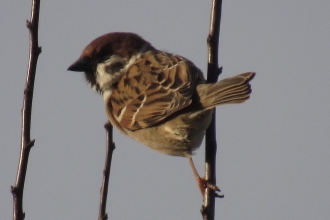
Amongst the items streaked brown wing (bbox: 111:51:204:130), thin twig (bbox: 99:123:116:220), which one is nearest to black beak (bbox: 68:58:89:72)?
streaked brown wing (bbox: 111:51:204:130)

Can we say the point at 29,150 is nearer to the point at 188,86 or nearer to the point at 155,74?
the point at 188,86

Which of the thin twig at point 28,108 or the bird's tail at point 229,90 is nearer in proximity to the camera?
the thin twig at point 28,108

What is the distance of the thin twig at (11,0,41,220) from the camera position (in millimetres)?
2525

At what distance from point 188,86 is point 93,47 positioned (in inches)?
49.3

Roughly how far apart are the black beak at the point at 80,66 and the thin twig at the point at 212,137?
158 centimetres

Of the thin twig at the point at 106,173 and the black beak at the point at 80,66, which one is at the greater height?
the black beak at the point at 80,66

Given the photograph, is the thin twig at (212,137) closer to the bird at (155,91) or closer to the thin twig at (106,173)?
the bird at (155,91)

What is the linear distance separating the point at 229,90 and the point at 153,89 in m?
0.97

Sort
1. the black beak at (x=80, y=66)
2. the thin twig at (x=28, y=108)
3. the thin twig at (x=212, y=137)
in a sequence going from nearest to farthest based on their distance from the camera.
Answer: the thin twig at (x=28, y=108) < the thin twig at (x=212, y=137) < the black beak at (x=80, y=66)

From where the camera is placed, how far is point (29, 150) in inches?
103

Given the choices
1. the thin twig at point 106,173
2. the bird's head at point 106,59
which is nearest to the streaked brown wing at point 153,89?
the bird's head at point 106,59

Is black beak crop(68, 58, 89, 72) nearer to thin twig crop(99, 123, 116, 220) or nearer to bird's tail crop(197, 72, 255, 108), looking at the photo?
bird's tail crop(197, 72, 255, 108)

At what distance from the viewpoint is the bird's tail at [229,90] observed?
3816 millimetres

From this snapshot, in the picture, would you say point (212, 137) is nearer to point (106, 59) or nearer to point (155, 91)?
point (155, 91)
